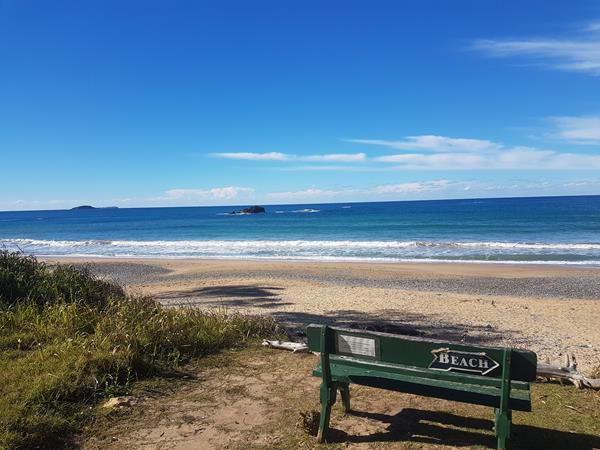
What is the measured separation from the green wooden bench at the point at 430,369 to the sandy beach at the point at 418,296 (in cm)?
361

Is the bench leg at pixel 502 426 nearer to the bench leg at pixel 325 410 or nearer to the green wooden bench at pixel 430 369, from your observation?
the green wooden bench at pixel 430 369

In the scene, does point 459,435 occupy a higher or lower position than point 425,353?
lower

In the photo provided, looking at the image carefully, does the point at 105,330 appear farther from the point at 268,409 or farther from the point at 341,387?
the point at 341,387

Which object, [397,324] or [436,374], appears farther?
[397,324]

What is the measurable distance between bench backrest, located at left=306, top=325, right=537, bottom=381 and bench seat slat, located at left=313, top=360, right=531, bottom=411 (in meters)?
0.13

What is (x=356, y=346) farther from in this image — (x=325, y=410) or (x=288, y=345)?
(x=288, y=345)

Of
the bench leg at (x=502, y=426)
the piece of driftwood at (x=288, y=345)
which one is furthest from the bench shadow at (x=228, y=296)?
the bench leg at (x=502, y=426)

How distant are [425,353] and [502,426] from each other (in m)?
0.64

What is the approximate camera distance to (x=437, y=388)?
11.0 feet

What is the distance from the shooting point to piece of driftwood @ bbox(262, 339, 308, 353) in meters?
5.81

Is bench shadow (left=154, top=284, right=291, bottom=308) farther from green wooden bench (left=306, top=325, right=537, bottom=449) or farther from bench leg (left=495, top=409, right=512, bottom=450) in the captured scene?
bench leg (left=495, top=409, right=512, bottom=450)

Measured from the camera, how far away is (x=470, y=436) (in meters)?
3.73

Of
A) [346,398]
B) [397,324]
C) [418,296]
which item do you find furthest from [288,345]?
[418,296]

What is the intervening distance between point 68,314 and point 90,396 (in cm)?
179
